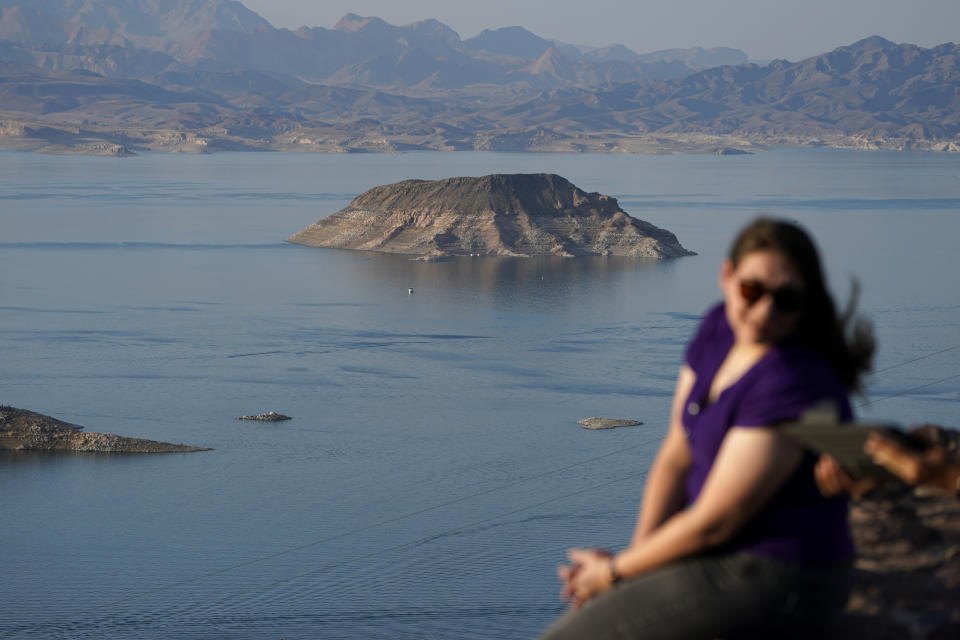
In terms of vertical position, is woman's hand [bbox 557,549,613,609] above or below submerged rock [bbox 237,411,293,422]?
above

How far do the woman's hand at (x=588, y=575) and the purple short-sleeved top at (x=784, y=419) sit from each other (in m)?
0.39

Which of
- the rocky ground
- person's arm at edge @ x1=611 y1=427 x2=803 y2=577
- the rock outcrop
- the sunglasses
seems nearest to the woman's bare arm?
person's arm at edge @ x1=611 y1=427 x2=803 y2=577

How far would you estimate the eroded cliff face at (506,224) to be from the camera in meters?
91.9

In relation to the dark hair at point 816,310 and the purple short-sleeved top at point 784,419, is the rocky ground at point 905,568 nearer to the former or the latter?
the purple short-sleeved top at point 784,419

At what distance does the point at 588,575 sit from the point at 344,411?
39.2 m

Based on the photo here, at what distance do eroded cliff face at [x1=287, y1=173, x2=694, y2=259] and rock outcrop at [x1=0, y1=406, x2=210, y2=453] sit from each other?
5394 centimetres

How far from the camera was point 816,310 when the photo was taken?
3.02 m

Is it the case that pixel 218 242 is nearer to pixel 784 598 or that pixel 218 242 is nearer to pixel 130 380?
pixel 130 380

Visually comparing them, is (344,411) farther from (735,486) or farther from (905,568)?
(735,486)

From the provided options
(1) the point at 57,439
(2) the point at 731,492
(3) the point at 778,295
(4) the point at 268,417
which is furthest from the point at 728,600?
(4) the point at 268,417

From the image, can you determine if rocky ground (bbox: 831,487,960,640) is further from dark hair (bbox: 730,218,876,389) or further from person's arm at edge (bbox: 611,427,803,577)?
dark hair (bbox: 730,218,876,389)

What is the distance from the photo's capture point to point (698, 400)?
3121 mm

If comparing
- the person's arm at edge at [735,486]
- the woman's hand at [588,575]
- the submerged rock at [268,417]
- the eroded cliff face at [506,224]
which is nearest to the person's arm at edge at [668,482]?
the woman's hand at [588,575]

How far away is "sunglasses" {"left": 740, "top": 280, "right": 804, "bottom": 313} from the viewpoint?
298 cm
